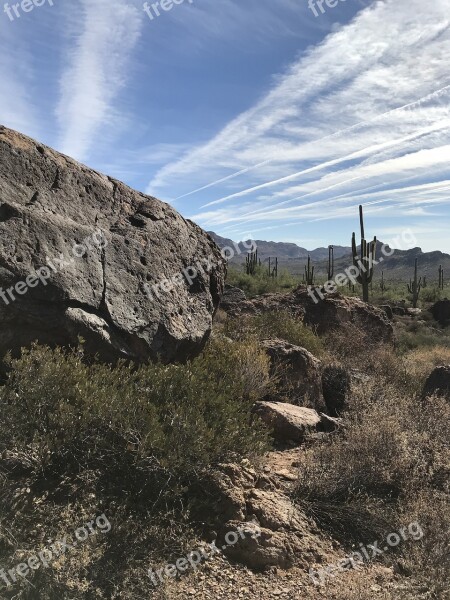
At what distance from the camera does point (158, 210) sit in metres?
7.16

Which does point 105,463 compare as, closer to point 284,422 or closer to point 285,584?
point 285,584

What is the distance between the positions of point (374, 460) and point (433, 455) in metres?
0.81

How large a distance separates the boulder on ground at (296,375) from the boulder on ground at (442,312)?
891 inches

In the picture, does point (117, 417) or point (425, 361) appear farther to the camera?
point (425, 361)

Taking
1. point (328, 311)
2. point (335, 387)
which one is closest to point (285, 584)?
point (335, 387)

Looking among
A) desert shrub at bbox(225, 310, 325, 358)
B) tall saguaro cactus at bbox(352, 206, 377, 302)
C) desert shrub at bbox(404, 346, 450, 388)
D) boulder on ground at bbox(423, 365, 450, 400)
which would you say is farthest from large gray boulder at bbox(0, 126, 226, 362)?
tall saguaro cactus at bbox(352, 206, 377, 302)

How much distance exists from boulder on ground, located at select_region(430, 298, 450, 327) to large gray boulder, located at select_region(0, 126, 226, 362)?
2403 cm

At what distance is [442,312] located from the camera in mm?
29141

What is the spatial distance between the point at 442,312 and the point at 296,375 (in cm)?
2477

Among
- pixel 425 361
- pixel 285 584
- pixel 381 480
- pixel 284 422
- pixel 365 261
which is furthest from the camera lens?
pixel 365 261

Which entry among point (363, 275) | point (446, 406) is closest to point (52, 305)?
point (446, 406)

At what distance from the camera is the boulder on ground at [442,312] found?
2789 cm

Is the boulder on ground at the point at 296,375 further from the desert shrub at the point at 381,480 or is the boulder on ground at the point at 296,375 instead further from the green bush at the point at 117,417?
the green bush at the point at 117,417

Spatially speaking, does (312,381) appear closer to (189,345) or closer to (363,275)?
(189,345)
